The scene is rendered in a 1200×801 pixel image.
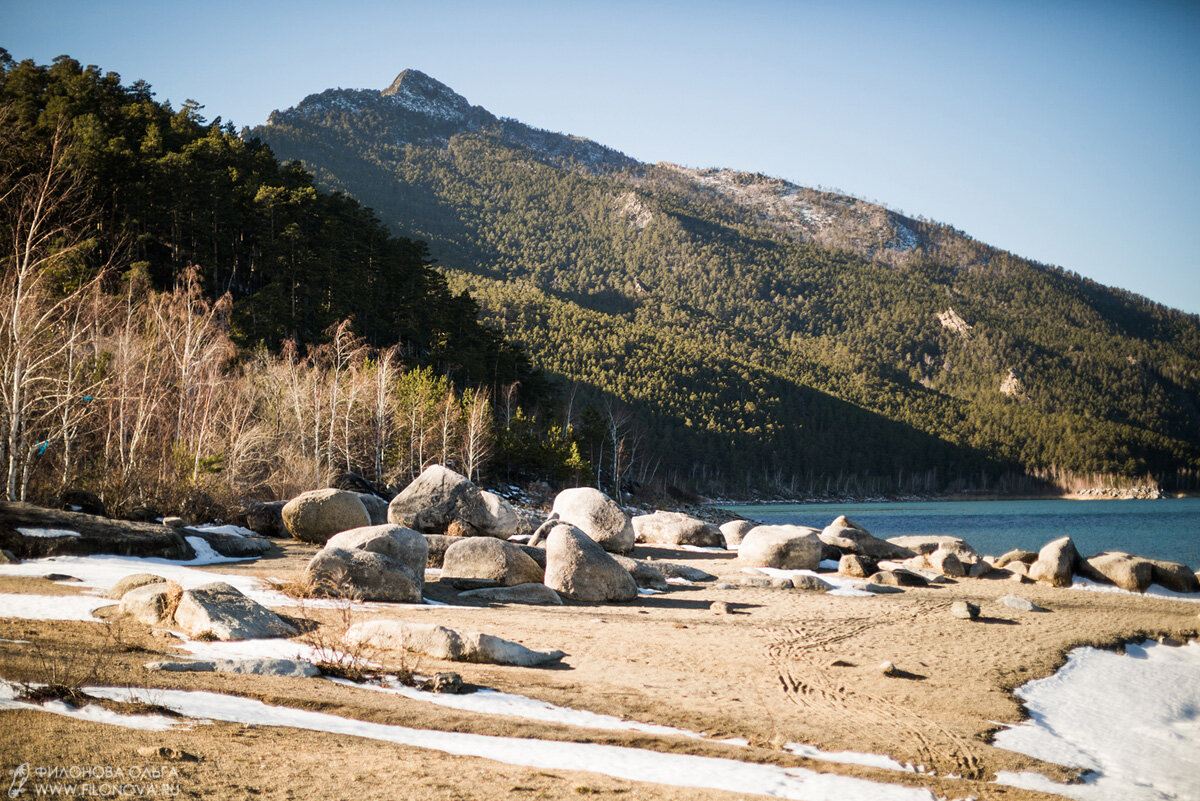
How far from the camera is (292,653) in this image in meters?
10.7

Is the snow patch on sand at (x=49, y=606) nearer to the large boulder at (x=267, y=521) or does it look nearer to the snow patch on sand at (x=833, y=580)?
the large boulder at (x=267, y=521)

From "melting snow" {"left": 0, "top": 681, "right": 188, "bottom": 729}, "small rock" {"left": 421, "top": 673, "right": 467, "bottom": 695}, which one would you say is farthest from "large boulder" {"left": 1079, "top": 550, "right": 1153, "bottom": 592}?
"melting snow" {"left": 0, "top": 681, "right": 188, "bottom": 729}

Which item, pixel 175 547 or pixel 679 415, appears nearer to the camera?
pixel 175 547

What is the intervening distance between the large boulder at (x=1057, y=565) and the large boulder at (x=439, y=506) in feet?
65.5

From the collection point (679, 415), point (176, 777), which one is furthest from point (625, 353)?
point (176, 777)

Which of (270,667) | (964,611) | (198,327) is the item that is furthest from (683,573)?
(198,327)

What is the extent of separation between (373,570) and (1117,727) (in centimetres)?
1355

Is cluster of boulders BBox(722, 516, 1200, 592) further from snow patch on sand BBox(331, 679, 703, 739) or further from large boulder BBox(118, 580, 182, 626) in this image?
large boulder BBox(118, 580, 182, 626)

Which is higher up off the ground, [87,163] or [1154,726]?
[87,163]

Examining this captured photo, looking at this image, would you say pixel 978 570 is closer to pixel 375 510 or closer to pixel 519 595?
pixel 519 595

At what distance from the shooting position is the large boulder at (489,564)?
62.4ft

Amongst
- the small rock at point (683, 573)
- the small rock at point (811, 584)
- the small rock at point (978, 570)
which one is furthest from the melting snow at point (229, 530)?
the small rock at point (978, 570)

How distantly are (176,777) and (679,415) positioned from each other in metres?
143

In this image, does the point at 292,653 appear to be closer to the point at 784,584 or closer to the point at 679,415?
the point at 784,584
